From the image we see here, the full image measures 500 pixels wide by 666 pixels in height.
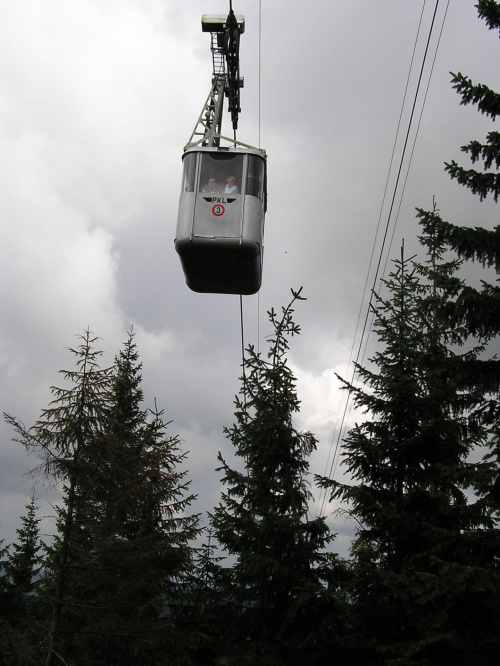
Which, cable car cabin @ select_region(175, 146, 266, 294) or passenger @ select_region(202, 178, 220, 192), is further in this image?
passenger @ select_region(202, 178, 220, 192)

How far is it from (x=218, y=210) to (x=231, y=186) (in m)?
0.77

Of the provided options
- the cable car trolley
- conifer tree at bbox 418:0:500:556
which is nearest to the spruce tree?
the cable car trolley

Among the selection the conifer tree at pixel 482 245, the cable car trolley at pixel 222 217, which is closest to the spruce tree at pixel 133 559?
the cable car trolley at pixel 222 217

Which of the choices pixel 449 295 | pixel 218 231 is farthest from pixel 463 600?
pixel 218 231

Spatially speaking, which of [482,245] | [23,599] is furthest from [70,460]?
[23,599]

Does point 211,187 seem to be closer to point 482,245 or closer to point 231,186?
point 231,186

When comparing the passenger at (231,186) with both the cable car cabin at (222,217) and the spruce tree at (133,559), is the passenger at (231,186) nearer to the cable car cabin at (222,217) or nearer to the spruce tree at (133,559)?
the cable car cabin at (222,217)

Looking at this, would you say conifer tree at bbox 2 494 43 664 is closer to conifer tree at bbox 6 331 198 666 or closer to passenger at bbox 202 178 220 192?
conifer tree at bbox 6 331 198 666

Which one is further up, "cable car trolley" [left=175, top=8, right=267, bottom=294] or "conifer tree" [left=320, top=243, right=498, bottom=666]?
"cable car trolley" [left=175, top=8, right=267, bottom=294]

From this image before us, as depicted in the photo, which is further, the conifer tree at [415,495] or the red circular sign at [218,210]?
the red circular sign at [218,210]

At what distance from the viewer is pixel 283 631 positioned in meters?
11.1

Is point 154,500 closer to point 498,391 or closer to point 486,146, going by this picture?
point 498,391

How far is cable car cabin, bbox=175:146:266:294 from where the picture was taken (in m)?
13.4

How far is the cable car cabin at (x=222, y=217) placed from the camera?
44.0 ft
